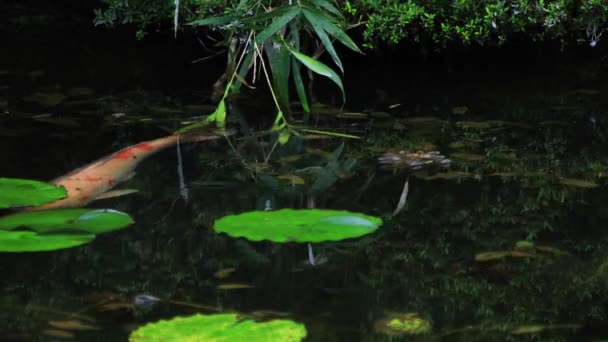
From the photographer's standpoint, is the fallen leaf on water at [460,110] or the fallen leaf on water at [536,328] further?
the fallen leaf on water at [460,110]

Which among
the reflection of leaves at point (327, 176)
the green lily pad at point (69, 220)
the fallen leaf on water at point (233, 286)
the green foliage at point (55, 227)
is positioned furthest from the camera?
the reflection of leaves at point (327, 176)

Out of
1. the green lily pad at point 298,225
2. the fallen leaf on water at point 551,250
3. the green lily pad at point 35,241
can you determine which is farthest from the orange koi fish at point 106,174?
the fallen leaf on water at point 551,250

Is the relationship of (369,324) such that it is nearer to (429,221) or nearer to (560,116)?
(429,221)

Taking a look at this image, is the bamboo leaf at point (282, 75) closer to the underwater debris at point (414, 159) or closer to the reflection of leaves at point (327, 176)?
the reflection of leaves at point (327, 176)

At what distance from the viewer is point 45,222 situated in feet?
6.56

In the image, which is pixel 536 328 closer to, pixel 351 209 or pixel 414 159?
pixel 351 209

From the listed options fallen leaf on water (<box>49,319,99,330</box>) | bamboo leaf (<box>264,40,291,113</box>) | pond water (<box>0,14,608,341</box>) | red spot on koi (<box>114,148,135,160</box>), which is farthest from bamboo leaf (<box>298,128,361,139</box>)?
fallen leaf on water (<box>49,319,99,330</box>)

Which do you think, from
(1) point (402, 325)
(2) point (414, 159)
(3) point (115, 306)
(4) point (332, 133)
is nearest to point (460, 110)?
(4) point (332, 133)

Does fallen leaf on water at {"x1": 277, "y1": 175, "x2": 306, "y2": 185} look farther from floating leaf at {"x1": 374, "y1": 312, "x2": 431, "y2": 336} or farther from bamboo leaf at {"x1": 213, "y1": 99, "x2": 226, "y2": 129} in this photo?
floating leaf at {"x1": 374, "y1": 312, "x2": 431, "y2": 336}

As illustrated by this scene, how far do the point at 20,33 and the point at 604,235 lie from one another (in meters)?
3.77

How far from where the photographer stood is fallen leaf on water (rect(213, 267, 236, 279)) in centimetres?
182

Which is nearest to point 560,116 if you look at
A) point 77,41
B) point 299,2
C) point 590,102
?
point 590,102

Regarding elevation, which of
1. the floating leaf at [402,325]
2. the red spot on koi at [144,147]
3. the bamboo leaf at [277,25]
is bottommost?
the floating leaf at [402,325]

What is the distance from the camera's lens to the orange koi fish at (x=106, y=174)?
2.24m
